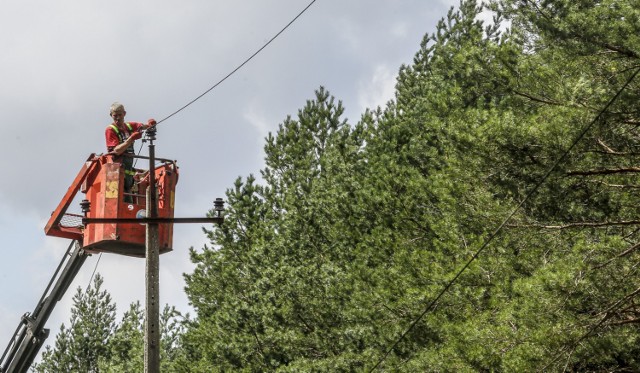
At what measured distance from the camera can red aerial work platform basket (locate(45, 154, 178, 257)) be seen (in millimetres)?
18438

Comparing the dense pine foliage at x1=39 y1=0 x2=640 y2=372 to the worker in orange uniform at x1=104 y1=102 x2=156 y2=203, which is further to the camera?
the worker in orange uniform at x1=104 y1=102 x2=156 y2=203

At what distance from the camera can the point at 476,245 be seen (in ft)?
71.7

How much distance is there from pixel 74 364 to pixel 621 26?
142ft

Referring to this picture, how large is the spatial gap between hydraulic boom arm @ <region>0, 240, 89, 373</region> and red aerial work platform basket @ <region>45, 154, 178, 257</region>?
36.7 inches

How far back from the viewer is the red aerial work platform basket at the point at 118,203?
18.4 meters

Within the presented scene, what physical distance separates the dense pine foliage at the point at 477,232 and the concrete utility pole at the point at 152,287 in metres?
4.87

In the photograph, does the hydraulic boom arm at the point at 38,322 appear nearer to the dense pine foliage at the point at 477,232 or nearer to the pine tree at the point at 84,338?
the dense pine foliage at the point at 477,232

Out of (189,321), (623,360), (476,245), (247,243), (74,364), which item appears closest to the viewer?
(623,360)

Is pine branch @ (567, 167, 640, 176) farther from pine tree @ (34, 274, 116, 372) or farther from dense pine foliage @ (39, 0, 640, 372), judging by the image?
pine tree @ (34, 274, 116, 372)

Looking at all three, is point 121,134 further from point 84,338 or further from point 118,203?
point 84,338

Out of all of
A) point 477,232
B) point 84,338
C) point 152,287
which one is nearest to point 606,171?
point 477,232

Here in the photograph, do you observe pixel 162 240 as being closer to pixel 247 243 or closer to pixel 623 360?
pixel 623 360

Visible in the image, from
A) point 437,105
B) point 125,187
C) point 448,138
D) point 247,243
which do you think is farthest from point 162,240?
point 247,243

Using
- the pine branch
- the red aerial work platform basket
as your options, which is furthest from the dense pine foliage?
the red aerial work platform basket
